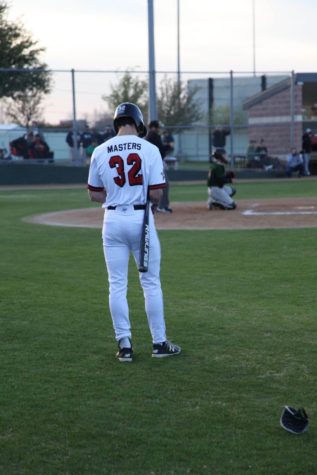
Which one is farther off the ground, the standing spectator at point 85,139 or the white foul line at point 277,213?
the standing spectator at point 85,139

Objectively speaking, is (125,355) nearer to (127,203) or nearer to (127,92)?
(127,203)

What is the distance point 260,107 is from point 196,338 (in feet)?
111

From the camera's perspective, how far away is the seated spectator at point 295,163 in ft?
114

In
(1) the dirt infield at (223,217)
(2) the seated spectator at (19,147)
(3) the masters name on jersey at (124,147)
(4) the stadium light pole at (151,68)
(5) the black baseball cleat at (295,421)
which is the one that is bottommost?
(1) the dirt infield at (223,217)

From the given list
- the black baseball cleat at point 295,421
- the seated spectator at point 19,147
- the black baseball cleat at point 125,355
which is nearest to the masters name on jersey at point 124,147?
the black baseball cleat at point 125,355

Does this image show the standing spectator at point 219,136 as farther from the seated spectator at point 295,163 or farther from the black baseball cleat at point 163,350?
the black baseball cleat at point 163,350

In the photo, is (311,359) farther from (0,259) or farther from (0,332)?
(0,259)

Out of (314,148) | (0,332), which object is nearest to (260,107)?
(314,148)

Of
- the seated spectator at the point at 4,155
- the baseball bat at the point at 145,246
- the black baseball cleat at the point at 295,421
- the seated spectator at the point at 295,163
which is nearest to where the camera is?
the black baseball cleat at the point at 295,421

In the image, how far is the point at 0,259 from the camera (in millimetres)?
12492

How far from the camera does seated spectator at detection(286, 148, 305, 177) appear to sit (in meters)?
34.7

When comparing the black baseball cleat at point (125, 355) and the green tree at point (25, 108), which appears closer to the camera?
the black baseball cleat at point (125, 355)

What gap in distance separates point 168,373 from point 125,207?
131 centimetres

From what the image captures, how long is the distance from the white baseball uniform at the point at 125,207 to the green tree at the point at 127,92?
27.3m
